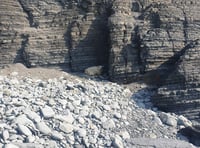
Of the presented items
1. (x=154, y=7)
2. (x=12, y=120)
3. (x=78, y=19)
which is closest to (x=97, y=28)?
(x=78, y=19)

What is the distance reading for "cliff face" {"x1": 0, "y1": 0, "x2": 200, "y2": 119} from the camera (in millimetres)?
11526

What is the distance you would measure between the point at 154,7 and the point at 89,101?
3.82 meters

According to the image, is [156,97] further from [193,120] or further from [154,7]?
[154,7]

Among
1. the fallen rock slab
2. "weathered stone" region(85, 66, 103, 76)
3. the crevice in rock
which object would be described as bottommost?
the fallen rock slab

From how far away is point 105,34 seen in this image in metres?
12.4

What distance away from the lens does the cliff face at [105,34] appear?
11526 mm

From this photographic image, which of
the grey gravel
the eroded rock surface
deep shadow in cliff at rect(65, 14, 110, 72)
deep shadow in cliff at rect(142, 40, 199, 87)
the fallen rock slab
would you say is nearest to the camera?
the grey gravel

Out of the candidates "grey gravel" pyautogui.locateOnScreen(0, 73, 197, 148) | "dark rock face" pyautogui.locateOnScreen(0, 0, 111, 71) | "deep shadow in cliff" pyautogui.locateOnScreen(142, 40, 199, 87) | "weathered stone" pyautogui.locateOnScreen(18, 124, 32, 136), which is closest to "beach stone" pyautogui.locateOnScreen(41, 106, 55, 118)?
"grey gravel" pyautogui.locateOnScreen(0, 73, 197, 148)

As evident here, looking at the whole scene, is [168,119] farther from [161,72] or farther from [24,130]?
[24,130]

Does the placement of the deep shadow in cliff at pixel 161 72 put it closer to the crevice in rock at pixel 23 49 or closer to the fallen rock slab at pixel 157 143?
the fallen rock slab at pixel 157 143

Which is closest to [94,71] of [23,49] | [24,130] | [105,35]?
[105,35]

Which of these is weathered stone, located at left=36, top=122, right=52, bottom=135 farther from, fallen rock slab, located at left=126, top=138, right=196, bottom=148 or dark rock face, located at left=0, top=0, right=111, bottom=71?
dark rock face, located at left=0, top=0, right=111, bottom=71

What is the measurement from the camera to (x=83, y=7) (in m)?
12.4

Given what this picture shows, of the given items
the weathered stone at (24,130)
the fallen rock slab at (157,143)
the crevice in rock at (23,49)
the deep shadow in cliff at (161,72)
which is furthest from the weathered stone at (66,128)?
the crevice in rock at (23,49)
